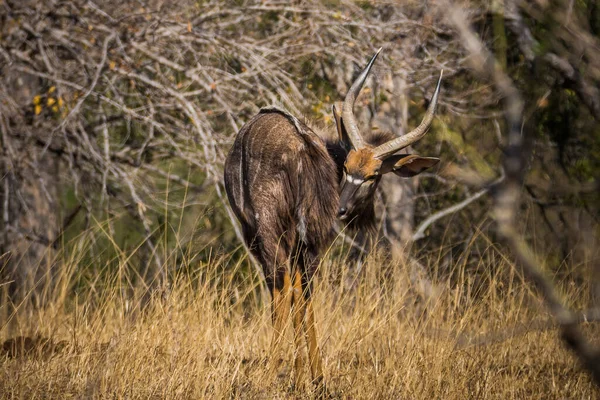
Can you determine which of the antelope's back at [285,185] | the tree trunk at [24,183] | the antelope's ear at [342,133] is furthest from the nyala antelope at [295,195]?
the tree trunk at [24,183]

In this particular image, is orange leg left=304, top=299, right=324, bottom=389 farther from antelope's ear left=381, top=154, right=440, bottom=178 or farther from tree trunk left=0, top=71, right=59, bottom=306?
tree trunk left=0, top=71, right=59, bottom=306

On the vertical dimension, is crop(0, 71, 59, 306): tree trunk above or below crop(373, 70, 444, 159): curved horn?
below

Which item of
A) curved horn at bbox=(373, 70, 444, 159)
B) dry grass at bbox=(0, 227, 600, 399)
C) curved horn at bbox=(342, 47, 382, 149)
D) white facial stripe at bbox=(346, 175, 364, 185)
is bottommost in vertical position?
dry grass at bbox=(0, 227, 600, 399)

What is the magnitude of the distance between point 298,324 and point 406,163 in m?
1.25

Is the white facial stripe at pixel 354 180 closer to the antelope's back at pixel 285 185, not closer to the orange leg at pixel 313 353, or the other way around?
the antelope's back at pixel 285 185

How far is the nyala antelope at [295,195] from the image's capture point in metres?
3.88

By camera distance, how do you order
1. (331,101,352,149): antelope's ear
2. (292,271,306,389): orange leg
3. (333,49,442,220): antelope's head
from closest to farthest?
1. (292,271,306,389): orange leg
2. (333,49,442,220): antelope's head
3. (331,101,352,149): antelope's ear

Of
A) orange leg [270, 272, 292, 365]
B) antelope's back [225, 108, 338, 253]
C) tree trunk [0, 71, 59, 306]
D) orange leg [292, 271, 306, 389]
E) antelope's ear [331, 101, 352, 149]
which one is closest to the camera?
orange leg [292, 271, 306, 389]

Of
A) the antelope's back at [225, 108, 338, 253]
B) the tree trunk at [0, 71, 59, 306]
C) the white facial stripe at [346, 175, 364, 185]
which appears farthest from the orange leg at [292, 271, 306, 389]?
the tree trunk at [0, 71, 59, 306]

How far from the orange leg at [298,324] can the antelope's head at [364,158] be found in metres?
0.43

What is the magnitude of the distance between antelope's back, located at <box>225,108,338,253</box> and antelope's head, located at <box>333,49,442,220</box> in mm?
96

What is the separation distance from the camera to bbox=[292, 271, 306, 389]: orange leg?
3.71m

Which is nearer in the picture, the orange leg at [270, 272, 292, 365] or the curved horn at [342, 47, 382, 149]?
the orange leg at [270, 272, 292, 365]

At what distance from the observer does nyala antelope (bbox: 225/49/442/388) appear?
3885 mm
